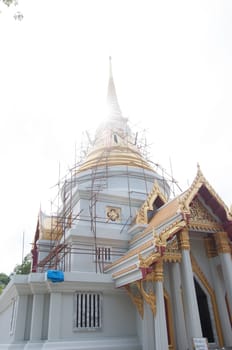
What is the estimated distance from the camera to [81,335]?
9773 millimetres

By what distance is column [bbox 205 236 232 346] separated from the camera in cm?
969

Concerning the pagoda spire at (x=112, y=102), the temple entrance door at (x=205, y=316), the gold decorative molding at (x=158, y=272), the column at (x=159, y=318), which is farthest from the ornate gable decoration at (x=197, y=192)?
the pagoda spire at (x=112, y=102)

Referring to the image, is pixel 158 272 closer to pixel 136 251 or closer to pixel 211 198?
pixel 136 251

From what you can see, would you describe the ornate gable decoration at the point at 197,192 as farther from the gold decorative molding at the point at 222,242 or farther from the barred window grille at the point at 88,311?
the barred window grille at the point at 88,311

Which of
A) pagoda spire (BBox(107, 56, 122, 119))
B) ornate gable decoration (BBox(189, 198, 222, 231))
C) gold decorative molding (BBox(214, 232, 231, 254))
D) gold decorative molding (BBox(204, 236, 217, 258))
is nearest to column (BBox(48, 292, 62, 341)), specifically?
ornate gable decoration (BBox(189, 198, 222, 231))

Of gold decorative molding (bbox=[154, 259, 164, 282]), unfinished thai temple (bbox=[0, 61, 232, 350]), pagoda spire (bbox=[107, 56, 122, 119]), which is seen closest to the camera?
gold decorative molding (bbox=[154, 259, 164, 282])

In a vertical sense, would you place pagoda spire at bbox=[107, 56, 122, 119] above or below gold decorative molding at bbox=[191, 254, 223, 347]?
above

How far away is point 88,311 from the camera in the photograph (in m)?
10.1

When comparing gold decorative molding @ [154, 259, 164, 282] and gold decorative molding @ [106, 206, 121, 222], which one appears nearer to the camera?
gold decorative molding @ [154, 259, 164, 282]

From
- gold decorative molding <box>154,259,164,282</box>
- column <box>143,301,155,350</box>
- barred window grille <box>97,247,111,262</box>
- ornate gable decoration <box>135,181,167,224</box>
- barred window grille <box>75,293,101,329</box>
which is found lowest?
column <box>143,301,155,350</box>

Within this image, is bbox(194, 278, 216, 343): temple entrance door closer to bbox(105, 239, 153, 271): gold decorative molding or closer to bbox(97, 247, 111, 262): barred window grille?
bbox(105, 239, 153, 271): gold decorative molding

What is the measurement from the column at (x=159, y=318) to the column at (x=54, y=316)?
3.18m

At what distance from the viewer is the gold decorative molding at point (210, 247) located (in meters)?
11.1

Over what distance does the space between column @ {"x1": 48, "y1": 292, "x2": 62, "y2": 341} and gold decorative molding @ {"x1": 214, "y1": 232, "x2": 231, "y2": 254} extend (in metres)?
5.55
